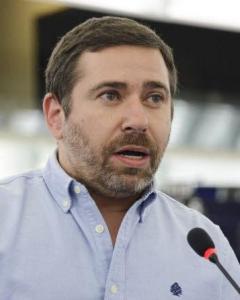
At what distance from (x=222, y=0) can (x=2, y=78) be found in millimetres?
1676

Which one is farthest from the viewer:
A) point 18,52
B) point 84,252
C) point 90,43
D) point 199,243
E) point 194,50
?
point 194,50

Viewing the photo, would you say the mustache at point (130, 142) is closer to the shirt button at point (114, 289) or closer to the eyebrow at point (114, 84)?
the eyebrow at point (114, 84)

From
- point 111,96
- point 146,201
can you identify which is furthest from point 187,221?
point 111,96

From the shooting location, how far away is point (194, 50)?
5.14m

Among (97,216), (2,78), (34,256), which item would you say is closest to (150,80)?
(97,216)

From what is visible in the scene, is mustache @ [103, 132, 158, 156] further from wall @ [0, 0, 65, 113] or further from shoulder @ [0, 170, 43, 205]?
wall @ [0, 0, 65, 113]

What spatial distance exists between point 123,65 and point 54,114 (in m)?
0.21

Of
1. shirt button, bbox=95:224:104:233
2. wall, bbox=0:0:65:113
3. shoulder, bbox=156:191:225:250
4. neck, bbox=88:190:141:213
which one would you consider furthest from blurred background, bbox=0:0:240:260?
shirt button, bbox=95:224:104:233

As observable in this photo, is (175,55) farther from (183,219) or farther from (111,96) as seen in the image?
(111,96)

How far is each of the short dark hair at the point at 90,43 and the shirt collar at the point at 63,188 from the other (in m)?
0.12

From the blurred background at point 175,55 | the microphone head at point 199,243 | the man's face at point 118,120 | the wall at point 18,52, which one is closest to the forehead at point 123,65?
the man's face at point 118,120

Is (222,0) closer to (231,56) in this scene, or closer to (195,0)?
(195,0)

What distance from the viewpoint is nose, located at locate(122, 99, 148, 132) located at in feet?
4.17

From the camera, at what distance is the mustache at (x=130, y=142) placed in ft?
4.19
